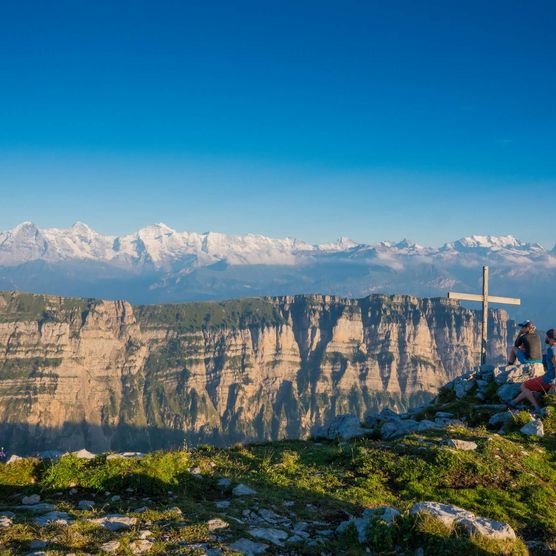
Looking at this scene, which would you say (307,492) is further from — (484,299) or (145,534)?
(484,299)

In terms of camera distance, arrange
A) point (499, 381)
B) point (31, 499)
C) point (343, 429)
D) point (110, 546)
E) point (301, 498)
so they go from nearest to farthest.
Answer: point (110, 546) → point (31, 499) → point (301, 498) → point (343, 429) → point (499, 381)

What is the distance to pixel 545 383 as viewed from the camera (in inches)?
1025

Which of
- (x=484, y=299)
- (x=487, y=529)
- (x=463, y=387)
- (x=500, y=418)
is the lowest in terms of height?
(x=500, y=418)

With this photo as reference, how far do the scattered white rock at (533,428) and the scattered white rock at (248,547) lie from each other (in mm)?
15910

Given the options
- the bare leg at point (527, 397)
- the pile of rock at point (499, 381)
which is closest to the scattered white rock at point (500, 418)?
the bare leg at point (527, 397)

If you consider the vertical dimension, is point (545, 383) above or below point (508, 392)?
above

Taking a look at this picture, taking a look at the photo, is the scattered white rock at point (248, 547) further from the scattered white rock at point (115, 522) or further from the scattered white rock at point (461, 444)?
the scattered white rock at point (461, 444)

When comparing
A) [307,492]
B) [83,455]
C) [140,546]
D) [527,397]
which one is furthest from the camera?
[527,397]

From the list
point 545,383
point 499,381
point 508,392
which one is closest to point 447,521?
point 545,383

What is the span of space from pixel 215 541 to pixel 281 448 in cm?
1160

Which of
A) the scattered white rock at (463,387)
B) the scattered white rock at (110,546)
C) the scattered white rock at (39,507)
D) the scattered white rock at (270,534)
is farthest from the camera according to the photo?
the scattered white rock at (463,387)

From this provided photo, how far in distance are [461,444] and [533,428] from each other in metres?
5.52

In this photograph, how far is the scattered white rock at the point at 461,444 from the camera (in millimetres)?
18464

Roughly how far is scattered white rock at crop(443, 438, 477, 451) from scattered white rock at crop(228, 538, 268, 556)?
411 inches
